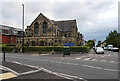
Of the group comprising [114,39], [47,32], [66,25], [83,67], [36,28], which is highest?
[66,25]

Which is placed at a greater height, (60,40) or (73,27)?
(73,27)

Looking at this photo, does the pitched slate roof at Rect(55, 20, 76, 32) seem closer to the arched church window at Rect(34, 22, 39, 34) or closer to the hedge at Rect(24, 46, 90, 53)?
the arched church window at Rect(34, 22, 39, 34)

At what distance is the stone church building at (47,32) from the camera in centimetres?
3459

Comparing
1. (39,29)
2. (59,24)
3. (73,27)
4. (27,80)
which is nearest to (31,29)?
(39,29)

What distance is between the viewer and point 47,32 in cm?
3953

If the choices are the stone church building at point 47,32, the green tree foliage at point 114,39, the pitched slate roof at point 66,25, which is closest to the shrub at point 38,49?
the stone church building at point 47,32

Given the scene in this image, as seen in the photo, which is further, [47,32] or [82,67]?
[47,32]

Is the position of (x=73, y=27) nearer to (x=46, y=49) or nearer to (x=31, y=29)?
(x=31, y=29)

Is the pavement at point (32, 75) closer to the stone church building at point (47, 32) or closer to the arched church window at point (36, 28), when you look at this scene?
the stone church building at point (47, 32)

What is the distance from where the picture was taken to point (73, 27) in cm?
4544

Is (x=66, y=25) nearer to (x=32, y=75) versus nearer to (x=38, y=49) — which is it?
(x=38, y=49)

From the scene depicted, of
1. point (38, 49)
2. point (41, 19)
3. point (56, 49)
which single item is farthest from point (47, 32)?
point (56, 49)

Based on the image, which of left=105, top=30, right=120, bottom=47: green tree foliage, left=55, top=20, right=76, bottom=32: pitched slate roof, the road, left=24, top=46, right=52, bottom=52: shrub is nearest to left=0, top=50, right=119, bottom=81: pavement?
the road

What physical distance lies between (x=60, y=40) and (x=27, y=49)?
36.6 ft
